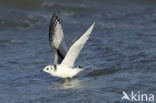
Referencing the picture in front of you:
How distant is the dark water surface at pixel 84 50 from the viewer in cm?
759

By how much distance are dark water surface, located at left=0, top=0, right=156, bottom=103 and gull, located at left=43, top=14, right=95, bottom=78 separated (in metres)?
0.27

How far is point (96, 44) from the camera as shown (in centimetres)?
1111

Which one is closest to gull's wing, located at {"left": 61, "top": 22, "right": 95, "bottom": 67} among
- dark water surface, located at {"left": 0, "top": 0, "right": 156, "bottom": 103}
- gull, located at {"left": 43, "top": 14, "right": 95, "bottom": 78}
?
gull, located at {"left": 43, "top": 14, "right": 95, "bottom": 78}

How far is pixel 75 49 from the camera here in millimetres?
7621

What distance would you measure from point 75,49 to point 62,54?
1048 mm

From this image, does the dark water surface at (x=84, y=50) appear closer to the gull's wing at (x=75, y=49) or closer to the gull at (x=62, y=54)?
the gull at (x=62, y=54)

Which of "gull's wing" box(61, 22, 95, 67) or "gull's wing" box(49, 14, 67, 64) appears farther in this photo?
"gull's wing" box(49, 14, 67, 64)

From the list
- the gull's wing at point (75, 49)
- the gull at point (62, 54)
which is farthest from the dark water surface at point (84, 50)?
the gull's wing at point (75, 49)

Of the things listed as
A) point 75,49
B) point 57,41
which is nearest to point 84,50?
point 57,41

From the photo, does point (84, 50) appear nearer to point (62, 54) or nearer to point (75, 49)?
point (62, 54)

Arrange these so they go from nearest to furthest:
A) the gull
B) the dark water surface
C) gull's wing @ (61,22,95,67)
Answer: gull's wing @ (61,22,95,67), the gull, the dark water surface

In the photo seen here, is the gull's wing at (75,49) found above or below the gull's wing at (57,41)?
below

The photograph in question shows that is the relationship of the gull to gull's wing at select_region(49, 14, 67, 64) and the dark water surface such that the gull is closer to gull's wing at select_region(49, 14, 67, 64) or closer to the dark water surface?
gull's wing at select_region(49, 14, 67, 64)

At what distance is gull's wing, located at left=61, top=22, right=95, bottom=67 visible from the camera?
7.28 meters
